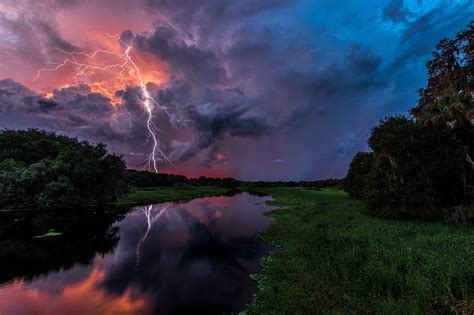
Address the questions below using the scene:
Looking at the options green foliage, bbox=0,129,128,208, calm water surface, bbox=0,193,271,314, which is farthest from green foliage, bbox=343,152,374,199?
green foliage, bbox=0,129,128,208

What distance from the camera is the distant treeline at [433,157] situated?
24.2 m

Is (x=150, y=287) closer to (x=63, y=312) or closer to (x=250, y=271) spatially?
(x=63, y=312)

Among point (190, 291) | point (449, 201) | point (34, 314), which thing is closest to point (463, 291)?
point (190, 291)

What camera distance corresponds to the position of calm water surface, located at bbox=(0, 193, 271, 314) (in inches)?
478

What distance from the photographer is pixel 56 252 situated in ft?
68.3

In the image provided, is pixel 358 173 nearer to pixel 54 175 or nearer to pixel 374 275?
pixel 374 275

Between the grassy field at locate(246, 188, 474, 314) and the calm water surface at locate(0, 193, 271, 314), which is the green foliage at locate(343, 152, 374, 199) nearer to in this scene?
the calm water surface at locate(0, 193, 271, 314)

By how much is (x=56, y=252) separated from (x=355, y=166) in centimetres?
5398

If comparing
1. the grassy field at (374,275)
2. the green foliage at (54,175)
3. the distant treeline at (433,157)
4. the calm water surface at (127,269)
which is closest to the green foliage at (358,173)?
the distant treeline at (433,157)

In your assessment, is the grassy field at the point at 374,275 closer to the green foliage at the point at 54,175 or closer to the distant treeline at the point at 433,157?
the distant treeline at the point at 433,157

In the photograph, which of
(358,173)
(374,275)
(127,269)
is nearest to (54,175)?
(127,269)

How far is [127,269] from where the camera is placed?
57.1ft

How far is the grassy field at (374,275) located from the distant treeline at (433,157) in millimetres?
7059

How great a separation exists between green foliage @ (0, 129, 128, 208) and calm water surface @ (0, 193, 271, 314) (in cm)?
2021
